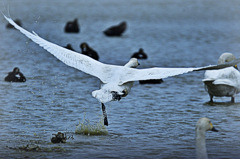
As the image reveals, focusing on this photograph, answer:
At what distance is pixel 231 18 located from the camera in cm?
3831

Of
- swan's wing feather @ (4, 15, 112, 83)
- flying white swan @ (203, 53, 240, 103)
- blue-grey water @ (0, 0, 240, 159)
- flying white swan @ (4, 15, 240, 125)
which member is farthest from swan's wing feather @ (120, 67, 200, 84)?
flying white swan @ (203, 53, 240, 103)

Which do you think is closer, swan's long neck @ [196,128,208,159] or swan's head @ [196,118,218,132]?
swan's long neck @ [196,128,208,159]

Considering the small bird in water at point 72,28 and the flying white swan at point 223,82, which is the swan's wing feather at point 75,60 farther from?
the small bird in water at point 72,28

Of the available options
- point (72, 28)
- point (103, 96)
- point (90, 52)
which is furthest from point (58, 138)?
point (72, 28)

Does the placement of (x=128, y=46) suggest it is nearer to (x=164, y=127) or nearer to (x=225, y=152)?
(x=164, y=127)

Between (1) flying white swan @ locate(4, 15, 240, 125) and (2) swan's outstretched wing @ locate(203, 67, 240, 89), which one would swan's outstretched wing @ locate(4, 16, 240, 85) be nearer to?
(1) flying white swan @ locate(4, 15, 240, 125)

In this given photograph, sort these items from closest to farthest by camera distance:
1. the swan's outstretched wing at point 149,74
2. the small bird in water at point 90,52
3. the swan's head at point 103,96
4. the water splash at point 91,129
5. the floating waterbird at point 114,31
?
the swan's head at point 103,96 < the swan's outstretched wing at point 149,74 < the water splash at point 91,129 < the small bird in water at point 90,52 < the floating waterbird at point 114,31

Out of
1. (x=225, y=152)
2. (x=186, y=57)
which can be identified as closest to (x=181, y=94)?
(x=225, y=152)

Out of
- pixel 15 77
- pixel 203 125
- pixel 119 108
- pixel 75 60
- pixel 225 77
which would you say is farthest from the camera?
pixel 15 77

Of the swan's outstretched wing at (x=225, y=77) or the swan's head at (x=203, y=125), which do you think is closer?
the swan's head at (x=203, y=125)

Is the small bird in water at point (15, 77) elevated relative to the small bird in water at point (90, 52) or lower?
lower

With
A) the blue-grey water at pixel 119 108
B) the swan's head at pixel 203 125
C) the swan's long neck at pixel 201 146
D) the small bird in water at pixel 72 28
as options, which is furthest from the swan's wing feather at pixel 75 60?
the small bird in water at pixel 72 28

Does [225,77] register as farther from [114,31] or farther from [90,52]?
[114,31]

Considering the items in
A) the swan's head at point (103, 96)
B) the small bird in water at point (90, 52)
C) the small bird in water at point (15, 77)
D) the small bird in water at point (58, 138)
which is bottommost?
the small bird in water at point (58, 138)
